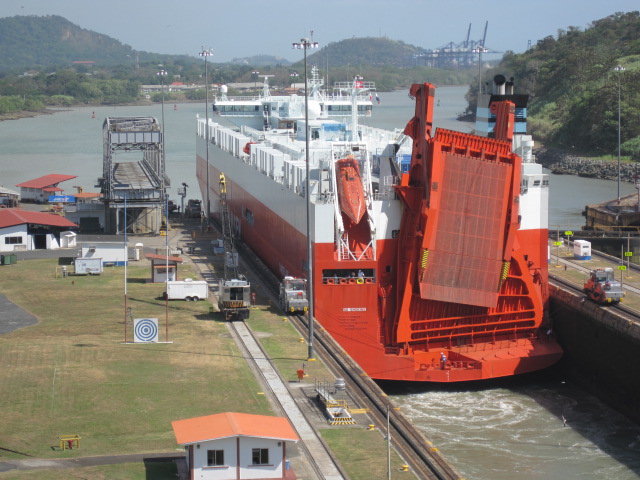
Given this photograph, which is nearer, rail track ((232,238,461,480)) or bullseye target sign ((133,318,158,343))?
rail track ((232,238,461,480))

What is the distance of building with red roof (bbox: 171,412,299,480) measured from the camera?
2233cm

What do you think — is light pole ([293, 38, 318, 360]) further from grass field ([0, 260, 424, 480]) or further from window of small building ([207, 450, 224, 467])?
window of small building ([207, 450, 224, 467])

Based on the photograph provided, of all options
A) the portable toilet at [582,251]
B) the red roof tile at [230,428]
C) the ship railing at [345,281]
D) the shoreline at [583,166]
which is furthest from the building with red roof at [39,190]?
the red roof tile at [230,428]

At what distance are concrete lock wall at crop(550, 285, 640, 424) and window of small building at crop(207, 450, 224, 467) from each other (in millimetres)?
16486

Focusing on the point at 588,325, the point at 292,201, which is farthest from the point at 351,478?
the point at 292,201

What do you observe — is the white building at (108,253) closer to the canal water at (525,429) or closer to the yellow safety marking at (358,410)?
the canal water at (525,429)

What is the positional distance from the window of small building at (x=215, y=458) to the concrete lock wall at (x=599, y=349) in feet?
54.1

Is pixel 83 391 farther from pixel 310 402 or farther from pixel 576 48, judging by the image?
pixel 576 48

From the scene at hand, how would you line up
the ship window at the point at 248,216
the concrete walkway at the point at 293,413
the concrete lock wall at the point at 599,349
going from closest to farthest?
1. the concrete walkway at the point at 293,413
2. the concrete lock wall at the point at 599,349
3. the ship window at the point at 248,216

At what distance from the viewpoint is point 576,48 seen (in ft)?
456

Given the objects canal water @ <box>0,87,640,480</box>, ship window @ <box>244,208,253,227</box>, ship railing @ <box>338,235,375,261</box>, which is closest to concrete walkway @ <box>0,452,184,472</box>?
canal water @ <box>0,87,640,480</box>

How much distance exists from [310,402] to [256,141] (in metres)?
32.2

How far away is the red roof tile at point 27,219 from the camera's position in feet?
179

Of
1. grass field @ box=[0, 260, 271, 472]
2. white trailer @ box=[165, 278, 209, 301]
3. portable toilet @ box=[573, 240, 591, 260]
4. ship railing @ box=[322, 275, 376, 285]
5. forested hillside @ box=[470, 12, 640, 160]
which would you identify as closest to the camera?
grass field @ box=[0, 260, 271, 472]
